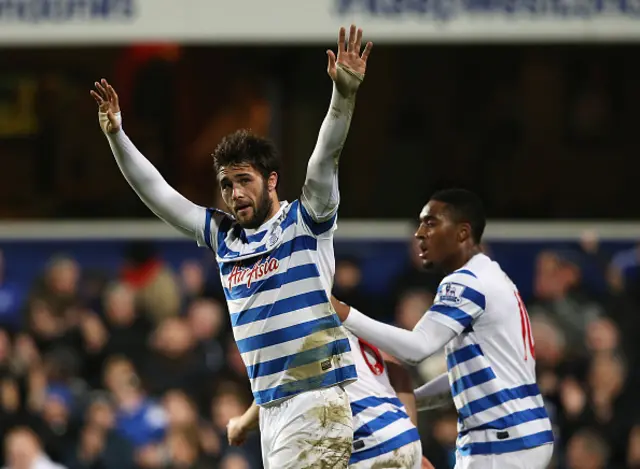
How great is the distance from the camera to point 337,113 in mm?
4902

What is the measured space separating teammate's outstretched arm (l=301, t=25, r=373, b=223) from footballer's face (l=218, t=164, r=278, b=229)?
256 mm

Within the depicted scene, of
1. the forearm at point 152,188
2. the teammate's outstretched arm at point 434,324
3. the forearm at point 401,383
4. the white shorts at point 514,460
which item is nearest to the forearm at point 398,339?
the teammate's outstretched arm at point 434,324

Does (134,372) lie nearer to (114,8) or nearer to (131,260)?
(131,260)

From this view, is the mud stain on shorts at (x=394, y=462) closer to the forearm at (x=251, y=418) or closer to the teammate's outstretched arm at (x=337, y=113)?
the forearm at (x=251, y=418)

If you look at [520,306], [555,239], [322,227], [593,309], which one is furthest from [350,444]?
[555,239]

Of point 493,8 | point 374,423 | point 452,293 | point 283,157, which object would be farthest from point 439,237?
point 283,157

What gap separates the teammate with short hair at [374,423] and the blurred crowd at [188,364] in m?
3.16

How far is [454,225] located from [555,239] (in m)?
5.55

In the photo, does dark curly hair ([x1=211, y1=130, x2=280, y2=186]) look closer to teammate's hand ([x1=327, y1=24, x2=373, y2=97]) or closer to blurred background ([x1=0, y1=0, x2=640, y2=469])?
teammate's hand ([x1=327, y1=24, x2=373, y2=97])

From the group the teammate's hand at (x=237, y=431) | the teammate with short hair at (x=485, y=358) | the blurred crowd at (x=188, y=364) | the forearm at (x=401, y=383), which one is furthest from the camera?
the blurred crowd at (x=188, y=364)

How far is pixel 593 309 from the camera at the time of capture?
415 inches

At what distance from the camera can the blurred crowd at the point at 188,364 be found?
9.57 metres

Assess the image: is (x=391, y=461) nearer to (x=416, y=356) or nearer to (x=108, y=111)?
(x=416, y=356)

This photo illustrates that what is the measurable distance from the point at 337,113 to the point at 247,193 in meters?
0.51
